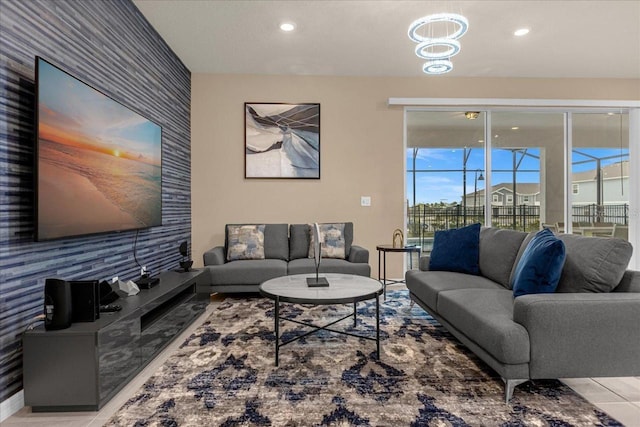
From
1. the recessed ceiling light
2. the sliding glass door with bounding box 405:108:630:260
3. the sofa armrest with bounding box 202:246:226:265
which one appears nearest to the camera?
the recessed ceiling light

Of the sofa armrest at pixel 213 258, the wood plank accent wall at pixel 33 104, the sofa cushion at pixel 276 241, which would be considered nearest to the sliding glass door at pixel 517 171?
the sofa cushion at pixel 276 241

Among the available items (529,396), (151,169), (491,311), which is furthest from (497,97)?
(151,169)

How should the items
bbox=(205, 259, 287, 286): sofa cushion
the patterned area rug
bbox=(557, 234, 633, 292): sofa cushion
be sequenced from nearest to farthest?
the patterned area rug, bbox=(557, 234, 633, 292): sofa cushion, bbox=(205, 259, 287, 286): sofa cushion

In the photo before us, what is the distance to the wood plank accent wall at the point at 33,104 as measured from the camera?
5.73ft

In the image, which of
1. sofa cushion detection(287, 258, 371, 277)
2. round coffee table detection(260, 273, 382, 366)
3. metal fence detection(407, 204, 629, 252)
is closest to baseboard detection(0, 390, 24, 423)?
round coffee table detection(260, 273, 382, 366)

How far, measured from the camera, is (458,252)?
126 inches

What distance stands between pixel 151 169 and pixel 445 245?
2890 mm

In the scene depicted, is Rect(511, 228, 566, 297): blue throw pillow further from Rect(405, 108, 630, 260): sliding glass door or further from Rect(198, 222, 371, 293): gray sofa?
Rect(405, 108, 630, 260): sliding glass door

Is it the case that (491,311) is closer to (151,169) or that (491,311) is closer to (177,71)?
(151,169)

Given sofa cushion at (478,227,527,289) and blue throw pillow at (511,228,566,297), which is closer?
blue throw pillow at (511,228,566,297)

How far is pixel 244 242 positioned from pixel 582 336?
3395 mm

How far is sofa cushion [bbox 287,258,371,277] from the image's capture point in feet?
12.5

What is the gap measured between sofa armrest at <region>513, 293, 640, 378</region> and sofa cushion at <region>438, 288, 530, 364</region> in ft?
0.26

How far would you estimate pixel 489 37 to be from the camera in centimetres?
369
